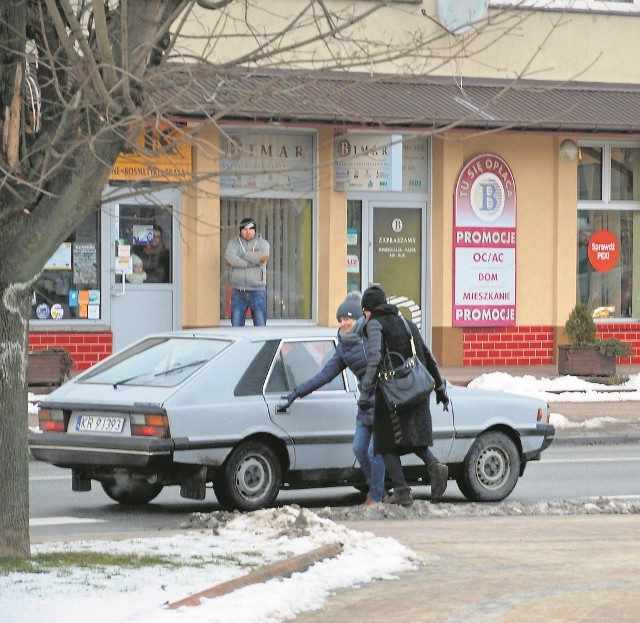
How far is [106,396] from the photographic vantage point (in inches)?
464

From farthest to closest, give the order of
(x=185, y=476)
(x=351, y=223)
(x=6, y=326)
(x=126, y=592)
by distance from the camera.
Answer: (x=351, y=223), (x=185, y=476), (x=6, y=326), (x=126, y=592)

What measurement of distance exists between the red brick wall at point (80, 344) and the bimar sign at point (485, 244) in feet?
18.0

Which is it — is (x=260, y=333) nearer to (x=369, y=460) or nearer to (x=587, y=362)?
(x=369, y=460)

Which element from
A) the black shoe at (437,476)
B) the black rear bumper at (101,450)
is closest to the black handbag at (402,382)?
the black shoe at (437,476)

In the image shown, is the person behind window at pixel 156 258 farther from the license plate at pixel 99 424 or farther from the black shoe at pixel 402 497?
the black shoe at pixel 402 497

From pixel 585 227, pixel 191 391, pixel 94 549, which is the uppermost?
pixel 585 227

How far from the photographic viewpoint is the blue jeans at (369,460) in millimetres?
12023

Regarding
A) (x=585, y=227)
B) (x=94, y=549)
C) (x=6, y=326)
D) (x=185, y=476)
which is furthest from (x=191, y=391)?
(x=585, y=227)

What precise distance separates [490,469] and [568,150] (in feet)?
43.6

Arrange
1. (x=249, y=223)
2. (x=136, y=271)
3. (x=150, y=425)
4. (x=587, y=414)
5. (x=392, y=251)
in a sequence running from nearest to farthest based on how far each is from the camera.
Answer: (x=150, y=425) < (x=587, y=414) < (x=249, y=223) < (x=136, y=271) < (x=392, y=251)

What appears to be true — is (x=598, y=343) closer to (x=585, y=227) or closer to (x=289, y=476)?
(x=585, y=227)

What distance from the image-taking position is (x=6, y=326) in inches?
324

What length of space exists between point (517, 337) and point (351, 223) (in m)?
3.20

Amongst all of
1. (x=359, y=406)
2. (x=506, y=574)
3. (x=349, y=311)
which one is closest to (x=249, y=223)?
(x=349, y=311)
